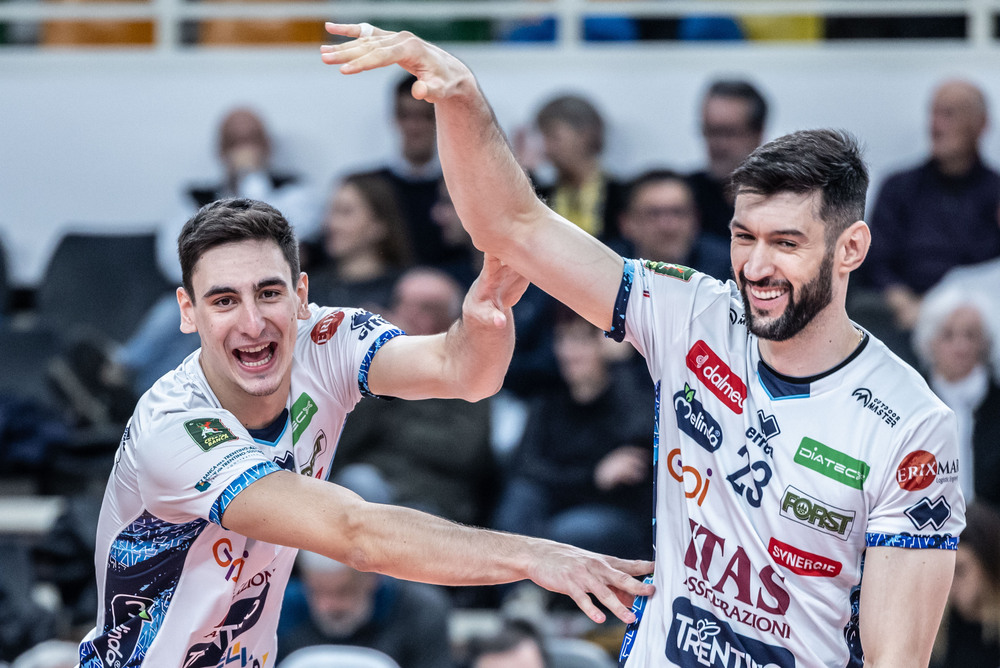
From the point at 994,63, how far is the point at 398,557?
758 centimetres

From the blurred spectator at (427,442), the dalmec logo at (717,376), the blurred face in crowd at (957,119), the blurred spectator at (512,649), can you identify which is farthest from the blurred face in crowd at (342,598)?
the blurred face in crowd at (957,119)

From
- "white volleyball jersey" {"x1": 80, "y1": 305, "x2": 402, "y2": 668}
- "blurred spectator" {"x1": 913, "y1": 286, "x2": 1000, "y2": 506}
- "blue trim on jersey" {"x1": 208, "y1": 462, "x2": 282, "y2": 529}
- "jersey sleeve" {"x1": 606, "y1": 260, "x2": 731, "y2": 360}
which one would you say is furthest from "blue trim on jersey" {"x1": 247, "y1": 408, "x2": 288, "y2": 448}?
"blurred spectator" {"x1": 913, "y1": 286, "x2": 1000, "y2": 506}

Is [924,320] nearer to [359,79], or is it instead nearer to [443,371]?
[443,371]

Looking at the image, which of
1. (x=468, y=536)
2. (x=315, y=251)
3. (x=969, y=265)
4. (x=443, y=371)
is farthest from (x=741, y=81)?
(x=468, y=536)

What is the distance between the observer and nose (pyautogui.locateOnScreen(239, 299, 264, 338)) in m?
4.15

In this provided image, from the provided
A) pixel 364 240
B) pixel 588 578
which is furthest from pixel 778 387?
pixel 364 240

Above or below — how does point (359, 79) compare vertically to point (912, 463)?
above

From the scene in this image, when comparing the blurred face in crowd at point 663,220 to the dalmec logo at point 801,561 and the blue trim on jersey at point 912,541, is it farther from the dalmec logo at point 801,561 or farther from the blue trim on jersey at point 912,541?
the blue trim on jersey at point 912,541

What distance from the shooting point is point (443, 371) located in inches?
176

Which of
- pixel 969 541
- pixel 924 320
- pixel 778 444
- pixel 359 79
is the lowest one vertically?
pixel 969 541

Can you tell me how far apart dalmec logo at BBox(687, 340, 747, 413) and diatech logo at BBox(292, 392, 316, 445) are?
51.9 inches

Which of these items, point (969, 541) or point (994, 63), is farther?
point (994, 63)

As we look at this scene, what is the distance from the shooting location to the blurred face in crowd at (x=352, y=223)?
8.57 m

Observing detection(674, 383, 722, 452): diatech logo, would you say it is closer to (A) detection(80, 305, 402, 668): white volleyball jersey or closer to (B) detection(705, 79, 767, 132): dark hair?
(A) detection(80, 305, 402, 668): white volleyball jersey
